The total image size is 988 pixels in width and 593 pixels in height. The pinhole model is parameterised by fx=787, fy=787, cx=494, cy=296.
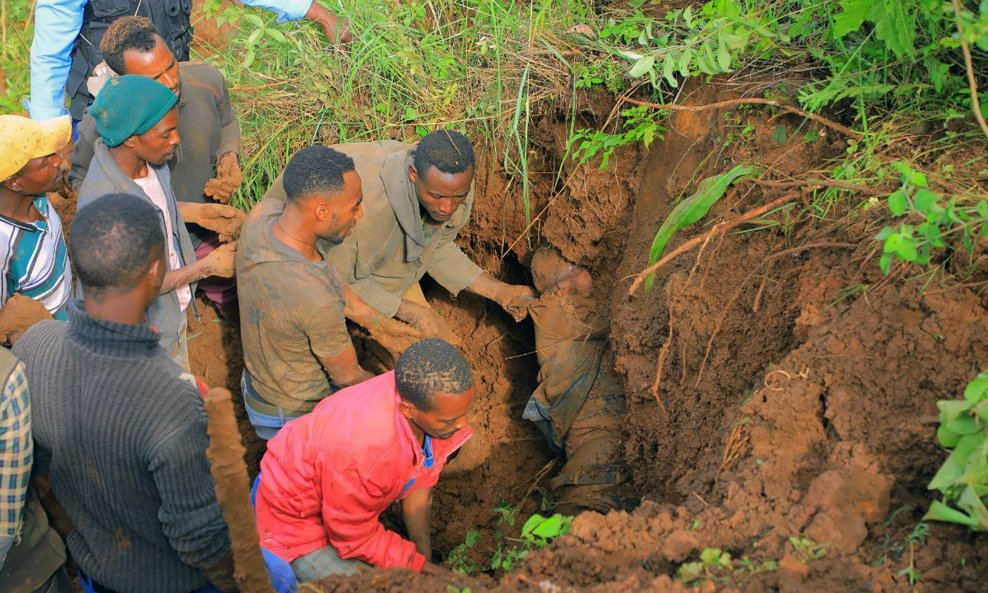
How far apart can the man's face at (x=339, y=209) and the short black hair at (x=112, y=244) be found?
0.95 meters

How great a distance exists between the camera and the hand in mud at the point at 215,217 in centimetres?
384

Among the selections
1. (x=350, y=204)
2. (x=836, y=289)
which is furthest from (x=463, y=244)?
(x=836, y=289)

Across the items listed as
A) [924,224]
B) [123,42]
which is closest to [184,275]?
[123,42]

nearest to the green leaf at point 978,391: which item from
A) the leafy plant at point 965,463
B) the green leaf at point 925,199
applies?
the leafy plant at point 965,463

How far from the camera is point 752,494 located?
2.15 m

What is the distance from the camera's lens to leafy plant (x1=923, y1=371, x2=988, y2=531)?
176 centimetres

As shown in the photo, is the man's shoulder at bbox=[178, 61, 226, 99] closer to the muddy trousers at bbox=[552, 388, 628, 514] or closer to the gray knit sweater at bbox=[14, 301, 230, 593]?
the gray knit sweater at bbox=[14, 301, 230, 593]

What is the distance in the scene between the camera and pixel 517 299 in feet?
14.1

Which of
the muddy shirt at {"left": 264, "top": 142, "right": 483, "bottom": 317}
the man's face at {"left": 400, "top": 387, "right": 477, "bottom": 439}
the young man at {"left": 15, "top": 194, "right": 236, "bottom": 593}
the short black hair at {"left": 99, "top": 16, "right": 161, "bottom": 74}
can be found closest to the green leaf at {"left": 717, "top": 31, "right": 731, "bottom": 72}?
the muddy shirt at {"left": 264, "top": 142, "right": 483, "bottom": 317}

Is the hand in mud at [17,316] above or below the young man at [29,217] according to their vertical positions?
below

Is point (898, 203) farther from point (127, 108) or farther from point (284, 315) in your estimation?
point (127, 108)

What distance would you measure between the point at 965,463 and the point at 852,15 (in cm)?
156

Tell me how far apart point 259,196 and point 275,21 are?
1.05 meters

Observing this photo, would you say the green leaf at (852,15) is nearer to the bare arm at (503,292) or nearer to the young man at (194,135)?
the bare arm at (503,292)
